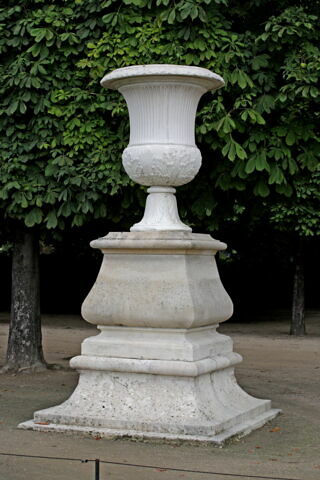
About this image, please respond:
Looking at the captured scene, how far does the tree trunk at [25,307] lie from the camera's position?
38.2 ft

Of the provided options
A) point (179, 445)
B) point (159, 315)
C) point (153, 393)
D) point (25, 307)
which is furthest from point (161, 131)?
point (25, 307)

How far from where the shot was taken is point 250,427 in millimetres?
7754

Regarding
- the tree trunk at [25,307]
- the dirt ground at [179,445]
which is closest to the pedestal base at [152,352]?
the dirt ground at [179,445]

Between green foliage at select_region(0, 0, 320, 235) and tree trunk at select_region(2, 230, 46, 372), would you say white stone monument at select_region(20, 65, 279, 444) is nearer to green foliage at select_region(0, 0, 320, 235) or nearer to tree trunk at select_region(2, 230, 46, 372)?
green foliage at select_region(0, 0, 320, 235)

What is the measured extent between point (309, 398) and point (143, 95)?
403cm

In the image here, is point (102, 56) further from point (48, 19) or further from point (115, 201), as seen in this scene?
point (115, 201)

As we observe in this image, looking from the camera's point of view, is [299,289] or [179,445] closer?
[179,445]

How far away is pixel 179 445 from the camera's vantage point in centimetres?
712

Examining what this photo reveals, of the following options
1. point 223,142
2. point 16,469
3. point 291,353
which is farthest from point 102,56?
point 291,353

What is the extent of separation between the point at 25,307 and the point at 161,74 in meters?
4.77

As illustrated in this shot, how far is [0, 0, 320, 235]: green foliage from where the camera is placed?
9344 mm

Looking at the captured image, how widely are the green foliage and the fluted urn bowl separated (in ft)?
3.43

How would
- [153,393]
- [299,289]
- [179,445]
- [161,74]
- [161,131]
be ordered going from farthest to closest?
1. [299,289]
2. [161,131]
3. [161,74]
4. [153,393]
5. [179,445]

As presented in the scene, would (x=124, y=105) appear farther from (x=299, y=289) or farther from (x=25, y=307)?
(x=299, y=289)
